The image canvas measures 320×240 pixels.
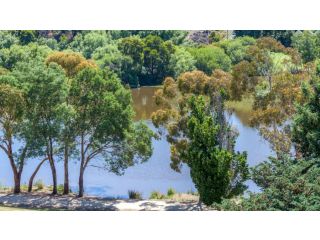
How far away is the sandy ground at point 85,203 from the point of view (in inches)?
668

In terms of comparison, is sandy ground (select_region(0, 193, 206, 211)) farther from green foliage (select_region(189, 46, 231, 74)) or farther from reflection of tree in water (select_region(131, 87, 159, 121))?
green foliage (select_region(189, 46, 231, 74))

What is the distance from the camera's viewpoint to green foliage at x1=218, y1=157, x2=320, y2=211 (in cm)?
1207

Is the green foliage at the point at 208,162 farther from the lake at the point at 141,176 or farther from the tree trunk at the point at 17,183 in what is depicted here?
the tree trunk at the point at 17,183

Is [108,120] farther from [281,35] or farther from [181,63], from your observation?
[281,35]

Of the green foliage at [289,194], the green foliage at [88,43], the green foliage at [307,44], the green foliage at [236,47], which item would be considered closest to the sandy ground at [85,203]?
the green foliage at [289,194]

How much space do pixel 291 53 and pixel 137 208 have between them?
7.83 m

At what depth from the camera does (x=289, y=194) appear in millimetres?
12555

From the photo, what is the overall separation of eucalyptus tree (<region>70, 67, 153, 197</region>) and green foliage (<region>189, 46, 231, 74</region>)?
14.5 m

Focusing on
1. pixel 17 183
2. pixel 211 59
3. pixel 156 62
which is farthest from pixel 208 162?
pixel 156 62

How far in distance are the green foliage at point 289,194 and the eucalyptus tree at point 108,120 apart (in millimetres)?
5252

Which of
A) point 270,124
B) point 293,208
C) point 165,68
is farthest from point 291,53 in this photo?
point 165,68

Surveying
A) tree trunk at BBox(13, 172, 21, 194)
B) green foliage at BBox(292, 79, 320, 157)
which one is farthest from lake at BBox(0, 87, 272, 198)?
green foliage at BBox(292, 79, 320, 157)

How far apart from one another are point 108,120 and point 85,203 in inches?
94.7
